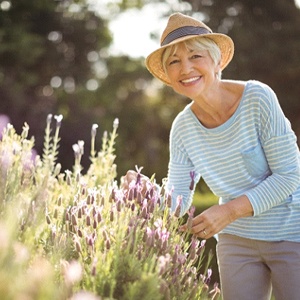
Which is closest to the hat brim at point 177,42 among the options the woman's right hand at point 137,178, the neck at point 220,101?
the neck at point 220,101

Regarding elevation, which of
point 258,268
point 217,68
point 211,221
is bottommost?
point 258,268

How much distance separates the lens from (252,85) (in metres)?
3.00

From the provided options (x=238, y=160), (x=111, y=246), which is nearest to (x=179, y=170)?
(x=238, y=160)

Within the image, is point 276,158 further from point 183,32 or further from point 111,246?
point 111,246

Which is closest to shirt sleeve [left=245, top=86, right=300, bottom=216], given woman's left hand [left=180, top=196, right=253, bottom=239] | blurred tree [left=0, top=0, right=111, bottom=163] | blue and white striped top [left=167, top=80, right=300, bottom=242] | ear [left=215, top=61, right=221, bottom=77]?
blue and white striped top [left=167, top=80, right=300, bottom=242]

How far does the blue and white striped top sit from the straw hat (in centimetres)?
30

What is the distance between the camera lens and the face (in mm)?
2941

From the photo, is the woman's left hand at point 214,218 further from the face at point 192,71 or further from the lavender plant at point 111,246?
the face at point 192,71

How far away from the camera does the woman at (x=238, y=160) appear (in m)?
2.90

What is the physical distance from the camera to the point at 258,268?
10.3 feet

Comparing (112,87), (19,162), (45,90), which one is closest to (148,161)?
(112,87)

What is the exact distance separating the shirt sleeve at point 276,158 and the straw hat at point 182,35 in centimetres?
42

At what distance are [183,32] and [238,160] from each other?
0.69m

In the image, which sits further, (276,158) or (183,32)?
(183,32)
